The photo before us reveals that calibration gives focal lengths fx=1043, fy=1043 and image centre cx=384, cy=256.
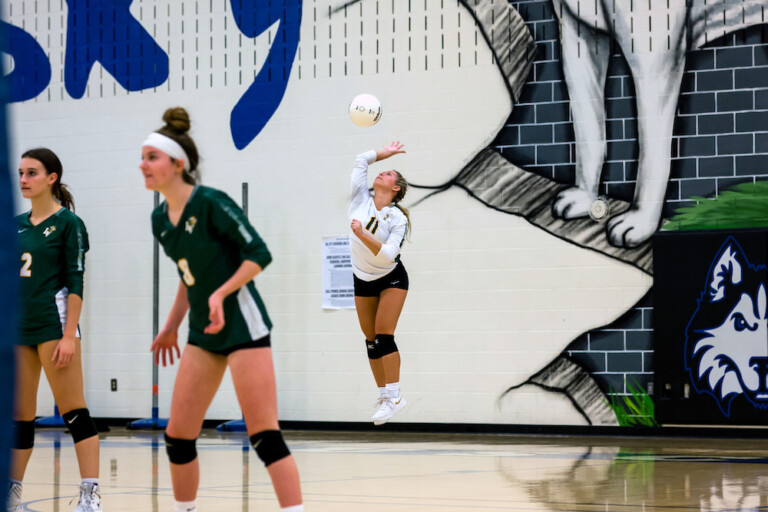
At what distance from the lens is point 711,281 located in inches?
Result: 417

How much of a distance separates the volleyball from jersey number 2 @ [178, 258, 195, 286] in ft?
15.4

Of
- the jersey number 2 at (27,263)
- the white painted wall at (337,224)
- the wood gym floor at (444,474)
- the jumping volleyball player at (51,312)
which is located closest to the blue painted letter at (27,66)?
the white painted wall at (337,224)

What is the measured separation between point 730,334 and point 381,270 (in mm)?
4055

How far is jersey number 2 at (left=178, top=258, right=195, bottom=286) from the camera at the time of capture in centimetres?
414

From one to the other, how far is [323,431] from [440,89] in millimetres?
4147

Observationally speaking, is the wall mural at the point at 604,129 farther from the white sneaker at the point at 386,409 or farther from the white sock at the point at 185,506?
the white sock at the point at 185,506

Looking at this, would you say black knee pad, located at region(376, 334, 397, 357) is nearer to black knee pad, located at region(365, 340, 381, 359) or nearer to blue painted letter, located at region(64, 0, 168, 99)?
black knee pad, located at region(365, 340, 381, 359)

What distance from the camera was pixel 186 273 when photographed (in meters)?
4.16

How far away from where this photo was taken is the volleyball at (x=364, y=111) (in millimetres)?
8695

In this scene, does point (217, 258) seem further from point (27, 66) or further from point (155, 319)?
point (27, 66)

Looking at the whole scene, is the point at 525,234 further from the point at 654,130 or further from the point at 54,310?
the point at 54,310

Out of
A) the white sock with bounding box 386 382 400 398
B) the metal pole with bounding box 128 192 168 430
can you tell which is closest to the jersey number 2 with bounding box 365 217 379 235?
the white sock with bounding box 386 382 400 398

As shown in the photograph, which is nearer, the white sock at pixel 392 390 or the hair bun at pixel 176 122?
the hair bun at pixel 176 122

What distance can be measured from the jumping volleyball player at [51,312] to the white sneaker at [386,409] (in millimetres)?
3193
